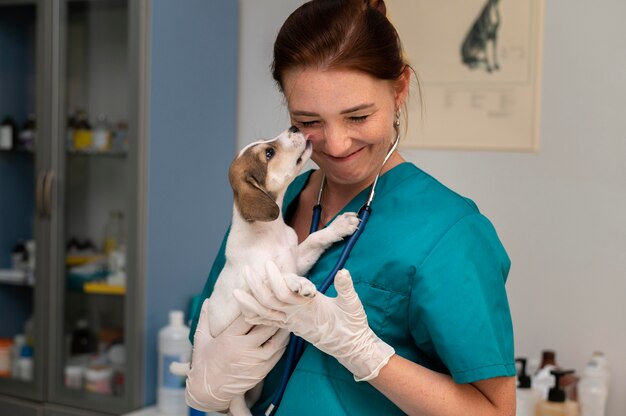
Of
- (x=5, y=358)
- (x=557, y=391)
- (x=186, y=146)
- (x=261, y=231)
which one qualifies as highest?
(x=186, y=146)

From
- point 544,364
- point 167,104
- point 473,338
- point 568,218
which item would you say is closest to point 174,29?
point 167,104

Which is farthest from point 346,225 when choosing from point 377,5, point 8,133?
point 8,133

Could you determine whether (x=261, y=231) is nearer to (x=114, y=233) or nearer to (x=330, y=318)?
(x=330, y=318)

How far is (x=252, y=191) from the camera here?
1.33 meters

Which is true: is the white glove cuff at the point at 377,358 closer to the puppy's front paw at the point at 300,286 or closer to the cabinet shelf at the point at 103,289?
the puppy's front paw at the point at 300,286

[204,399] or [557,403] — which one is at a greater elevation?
[204,399]

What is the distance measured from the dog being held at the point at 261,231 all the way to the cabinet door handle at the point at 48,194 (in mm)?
1565

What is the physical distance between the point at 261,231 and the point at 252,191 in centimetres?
7

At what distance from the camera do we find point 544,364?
2.29m

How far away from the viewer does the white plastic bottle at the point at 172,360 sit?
2.54m

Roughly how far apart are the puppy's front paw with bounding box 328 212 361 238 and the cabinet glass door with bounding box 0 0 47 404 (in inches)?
71.2

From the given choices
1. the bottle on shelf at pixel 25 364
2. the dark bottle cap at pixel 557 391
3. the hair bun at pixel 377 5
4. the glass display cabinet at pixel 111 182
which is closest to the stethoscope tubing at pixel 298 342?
the hair bun at pixel 377 5

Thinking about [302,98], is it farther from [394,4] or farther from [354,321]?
[394,4]

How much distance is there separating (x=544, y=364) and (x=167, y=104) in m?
1.54
